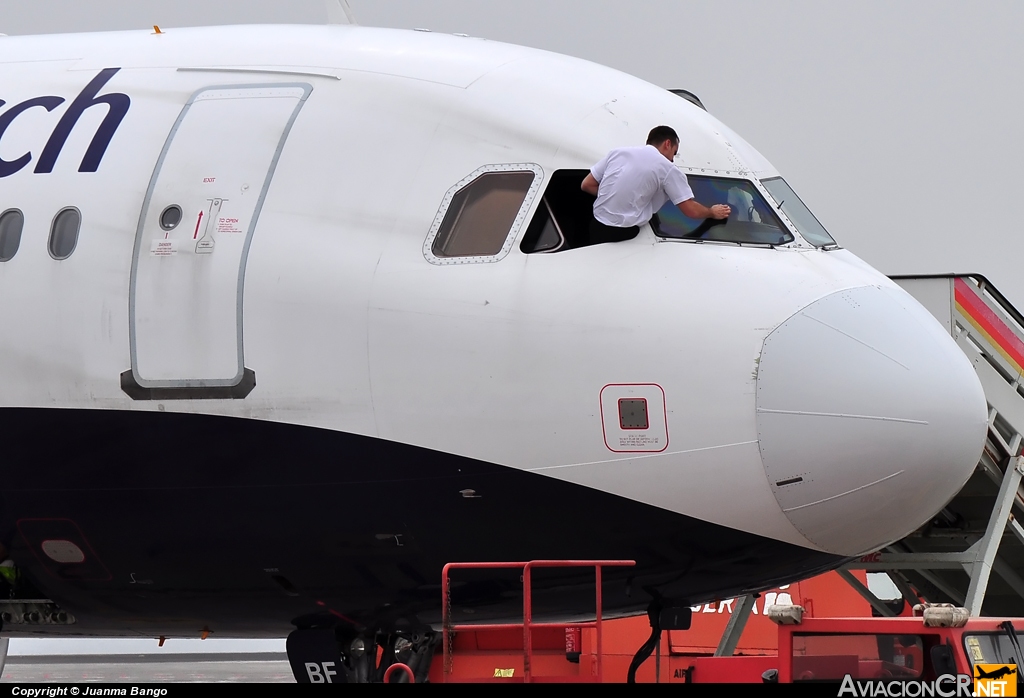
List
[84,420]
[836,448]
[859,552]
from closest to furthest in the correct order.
Result: [836,448], [859,552], [84,420]

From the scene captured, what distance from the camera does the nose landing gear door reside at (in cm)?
852

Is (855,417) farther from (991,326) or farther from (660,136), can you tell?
(991,326)

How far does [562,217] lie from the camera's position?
328 inches

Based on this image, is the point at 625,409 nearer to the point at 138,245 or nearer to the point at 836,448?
the point at 836,448

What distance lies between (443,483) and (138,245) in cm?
256

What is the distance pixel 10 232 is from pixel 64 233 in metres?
0.44

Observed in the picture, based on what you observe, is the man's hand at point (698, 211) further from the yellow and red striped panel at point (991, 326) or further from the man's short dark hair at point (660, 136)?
the yellow and red striped panel at point (991, 326)

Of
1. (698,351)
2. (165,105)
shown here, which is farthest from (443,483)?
(165,105)

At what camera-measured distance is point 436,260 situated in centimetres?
827

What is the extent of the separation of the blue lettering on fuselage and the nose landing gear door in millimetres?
542

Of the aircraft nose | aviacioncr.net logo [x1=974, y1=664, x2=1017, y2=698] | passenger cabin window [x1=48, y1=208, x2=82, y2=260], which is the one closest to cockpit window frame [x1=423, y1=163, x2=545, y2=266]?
the aircraft nose

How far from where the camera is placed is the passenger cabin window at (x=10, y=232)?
9.12 m

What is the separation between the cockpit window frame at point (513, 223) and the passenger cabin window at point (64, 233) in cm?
247

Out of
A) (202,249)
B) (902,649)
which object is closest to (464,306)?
(202,249)
